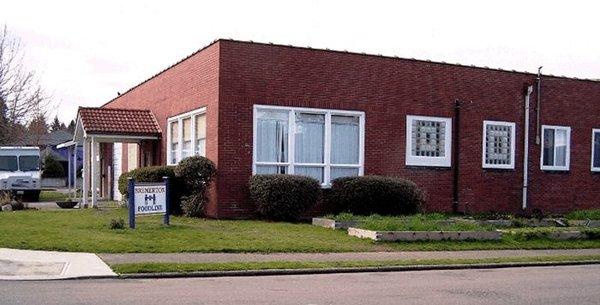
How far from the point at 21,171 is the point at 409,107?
2064 centimetres

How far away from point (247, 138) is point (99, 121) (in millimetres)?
7273

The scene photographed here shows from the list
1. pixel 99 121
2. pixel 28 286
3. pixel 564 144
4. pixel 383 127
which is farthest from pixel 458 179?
pixel 28 286

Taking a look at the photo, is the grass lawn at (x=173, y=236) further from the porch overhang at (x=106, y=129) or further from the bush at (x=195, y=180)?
the porch overhang at (x=106, y=129)

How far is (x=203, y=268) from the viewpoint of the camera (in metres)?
11.6

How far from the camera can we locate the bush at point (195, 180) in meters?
19.5

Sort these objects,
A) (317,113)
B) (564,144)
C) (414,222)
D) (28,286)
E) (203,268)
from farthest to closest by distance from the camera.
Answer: (564,144), (317,113), (414,222), (203,268), (28,286)

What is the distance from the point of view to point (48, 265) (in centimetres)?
1157

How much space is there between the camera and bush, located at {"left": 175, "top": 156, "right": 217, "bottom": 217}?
19.5 metres

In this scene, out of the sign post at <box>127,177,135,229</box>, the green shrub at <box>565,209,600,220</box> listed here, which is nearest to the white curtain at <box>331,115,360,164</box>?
the sign post at <box>127,177,135,229</box>

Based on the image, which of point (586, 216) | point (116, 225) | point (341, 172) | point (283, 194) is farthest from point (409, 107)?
point (116, 225)

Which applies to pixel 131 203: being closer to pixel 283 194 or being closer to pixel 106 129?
pixel 283 194

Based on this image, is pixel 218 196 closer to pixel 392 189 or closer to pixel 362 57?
pixel 392 189

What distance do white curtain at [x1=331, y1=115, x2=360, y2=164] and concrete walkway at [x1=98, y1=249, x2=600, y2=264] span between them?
6892 mm

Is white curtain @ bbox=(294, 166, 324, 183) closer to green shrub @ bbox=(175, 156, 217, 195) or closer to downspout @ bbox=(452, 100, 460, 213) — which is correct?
green shrub @ bbox=(175, 156, 217, 195)
